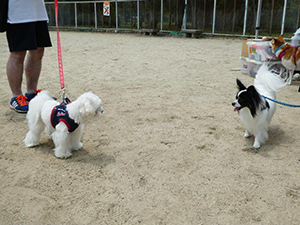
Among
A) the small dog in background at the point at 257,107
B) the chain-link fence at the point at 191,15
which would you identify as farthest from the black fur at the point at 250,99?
the chain-link fence at the point at 191,15

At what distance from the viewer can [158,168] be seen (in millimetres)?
2480

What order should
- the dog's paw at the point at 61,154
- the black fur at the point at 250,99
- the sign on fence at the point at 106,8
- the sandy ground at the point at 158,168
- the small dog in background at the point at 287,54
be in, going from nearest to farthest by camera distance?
the sandy ground at the point at 158,168
the dog's paw at the point at 61,154
the black fur at the point at 250,99
the small dog in background at the point at 287,54
the sign on fence at the point at 106,8

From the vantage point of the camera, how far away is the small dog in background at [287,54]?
16.3 ft

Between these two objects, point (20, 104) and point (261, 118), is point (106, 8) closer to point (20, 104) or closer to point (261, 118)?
point (20, 104)

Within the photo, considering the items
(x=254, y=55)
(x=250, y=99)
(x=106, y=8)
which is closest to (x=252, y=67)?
(x=254, y=55)

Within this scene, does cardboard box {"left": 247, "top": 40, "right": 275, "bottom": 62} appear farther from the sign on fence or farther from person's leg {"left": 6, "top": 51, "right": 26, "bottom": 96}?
the sign on fence

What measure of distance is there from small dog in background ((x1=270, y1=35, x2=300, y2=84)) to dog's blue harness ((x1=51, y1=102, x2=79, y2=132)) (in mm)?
4095

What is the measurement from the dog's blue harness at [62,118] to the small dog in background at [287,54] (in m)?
4.10

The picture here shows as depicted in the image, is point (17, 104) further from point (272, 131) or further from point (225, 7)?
point (225, 7)

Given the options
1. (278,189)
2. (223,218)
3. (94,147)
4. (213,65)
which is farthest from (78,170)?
(213,65)

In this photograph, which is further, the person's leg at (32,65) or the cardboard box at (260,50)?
the cardboard box at (260,50)

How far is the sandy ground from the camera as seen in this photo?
1.94 meters

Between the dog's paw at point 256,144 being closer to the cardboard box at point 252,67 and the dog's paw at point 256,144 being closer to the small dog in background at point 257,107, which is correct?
the small dog in background at point 257,107

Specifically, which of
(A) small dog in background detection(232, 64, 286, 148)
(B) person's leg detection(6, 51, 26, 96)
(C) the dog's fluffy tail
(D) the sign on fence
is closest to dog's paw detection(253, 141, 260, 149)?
(A) small dog in background detection(232, 64, 286, 148)
